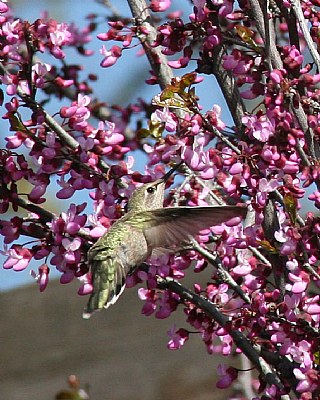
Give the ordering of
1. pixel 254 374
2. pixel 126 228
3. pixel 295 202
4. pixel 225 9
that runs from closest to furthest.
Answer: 1. pixel 295 202
2. pixel 225 9
3. pixel 126 228
4. pixel 254 374

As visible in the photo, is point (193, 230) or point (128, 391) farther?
point (128, 391)

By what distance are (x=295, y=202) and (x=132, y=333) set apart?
2.58m

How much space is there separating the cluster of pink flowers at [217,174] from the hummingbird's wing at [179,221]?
2.6 inches

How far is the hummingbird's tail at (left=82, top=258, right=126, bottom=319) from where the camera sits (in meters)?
3.25

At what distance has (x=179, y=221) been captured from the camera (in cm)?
317

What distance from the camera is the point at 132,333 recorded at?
538cm

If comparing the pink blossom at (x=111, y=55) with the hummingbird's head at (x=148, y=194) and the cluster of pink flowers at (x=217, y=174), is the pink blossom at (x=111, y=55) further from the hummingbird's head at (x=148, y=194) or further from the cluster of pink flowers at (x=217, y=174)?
the hummingbird's head at (x=148, y=194)

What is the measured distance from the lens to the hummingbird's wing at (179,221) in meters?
2.97

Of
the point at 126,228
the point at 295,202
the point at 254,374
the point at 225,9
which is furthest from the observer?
the point at 254,374

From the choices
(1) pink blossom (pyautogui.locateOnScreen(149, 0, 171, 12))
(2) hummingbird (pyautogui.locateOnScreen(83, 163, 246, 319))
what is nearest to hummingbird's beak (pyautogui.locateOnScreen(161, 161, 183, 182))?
(2) hummingbird (pyautogui.locateOnScreen(83, 163, 246, 319))

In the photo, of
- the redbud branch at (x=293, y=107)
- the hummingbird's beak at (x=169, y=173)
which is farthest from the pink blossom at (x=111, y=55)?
the redbud branch at (x=293, y=107)

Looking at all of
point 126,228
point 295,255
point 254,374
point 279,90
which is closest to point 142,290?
point 126,228

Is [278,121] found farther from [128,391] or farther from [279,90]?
[128,391]

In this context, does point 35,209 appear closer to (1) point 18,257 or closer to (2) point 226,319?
(1) point 18,257
